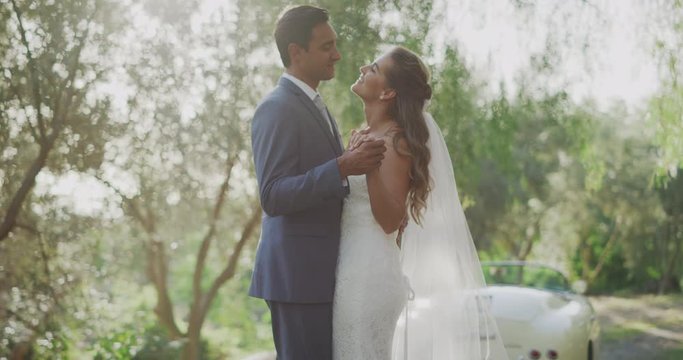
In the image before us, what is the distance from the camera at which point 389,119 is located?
346cm

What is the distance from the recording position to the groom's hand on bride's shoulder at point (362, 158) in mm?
2969

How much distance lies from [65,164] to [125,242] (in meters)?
5.92

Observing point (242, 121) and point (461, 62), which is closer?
point (461, 62)

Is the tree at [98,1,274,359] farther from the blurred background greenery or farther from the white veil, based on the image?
the white veil

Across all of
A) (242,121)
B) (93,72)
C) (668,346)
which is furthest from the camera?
(668,346)

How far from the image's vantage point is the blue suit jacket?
9.82 feet

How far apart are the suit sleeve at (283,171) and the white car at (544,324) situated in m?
3.36

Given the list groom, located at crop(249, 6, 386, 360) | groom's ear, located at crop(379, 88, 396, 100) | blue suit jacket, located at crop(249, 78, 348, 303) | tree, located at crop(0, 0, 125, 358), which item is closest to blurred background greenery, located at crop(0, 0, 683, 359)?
tree, located at crop(0, 0, 125, 358)

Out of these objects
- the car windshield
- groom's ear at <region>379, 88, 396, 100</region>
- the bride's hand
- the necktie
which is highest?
groom's ear at <region>379, 88, 396, 100</region>

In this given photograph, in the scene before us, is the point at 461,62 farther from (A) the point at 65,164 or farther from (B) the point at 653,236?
(B) the point at 653,236

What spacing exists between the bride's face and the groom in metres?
0.27

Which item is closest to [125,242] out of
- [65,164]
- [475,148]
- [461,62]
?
[65,164]

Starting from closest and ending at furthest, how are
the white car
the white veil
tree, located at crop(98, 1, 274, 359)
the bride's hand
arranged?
the bride's hand → the white veil → the white car → tree, located at crop(98, 1, 274, 359)

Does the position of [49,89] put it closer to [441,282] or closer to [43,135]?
[43,135]
